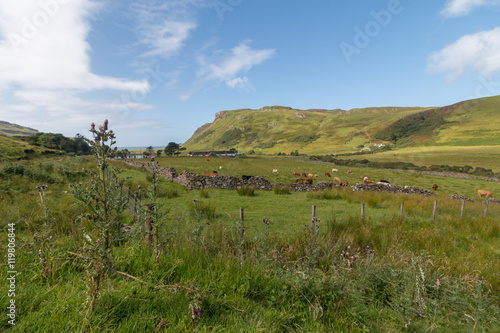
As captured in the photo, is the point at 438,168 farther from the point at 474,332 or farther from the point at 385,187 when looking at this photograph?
the point at 474,332

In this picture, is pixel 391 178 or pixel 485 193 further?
pixel 391 178

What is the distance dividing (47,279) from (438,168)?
63156 millimetres

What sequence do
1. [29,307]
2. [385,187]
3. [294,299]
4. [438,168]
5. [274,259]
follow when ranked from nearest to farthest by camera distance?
[29,307]
[294,299]
[274,259]
[385,187]
[438,168]

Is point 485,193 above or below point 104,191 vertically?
below

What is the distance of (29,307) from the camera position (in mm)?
2342

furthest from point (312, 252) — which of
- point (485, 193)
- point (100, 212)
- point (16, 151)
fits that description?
point (16, 151)

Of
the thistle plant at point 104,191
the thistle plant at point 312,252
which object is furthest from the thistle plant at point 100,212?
the thistle plant at point 312,252

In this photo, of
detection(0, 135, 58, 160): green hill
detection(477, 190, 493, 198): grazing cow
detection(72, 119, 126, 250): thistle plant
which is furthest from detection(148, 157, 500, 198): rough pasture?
detection(72, 119, 126, 250): thistle plant

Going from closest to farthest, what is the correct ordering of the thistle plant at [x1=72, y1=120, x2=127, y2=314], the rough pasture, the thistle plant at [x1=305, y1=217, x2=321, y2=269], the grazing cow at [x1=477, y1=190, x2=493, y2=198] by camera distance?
the thistle plant at [x1=72, y1=120, x2=127, y2=314] → the thistle plant at [x1=305, y1=217, x2=321, y2=269] → the grazing cow at [x1=477, y1=190, x2=493, y2=198] → the rough pasture

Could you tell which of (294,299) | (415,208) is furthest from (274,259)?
(415,208)

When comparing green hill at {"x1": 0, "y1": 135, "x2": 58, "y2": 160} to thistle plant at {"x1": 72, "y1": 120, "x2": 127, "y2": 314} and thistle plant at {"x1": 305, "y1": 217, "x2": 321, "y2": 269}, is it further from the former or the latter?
thistle plant at {"x1": 305, "y1": 217, "x2": 321, "y2": 269}

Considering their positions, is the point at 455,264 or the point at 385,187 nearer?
the point at 455,264

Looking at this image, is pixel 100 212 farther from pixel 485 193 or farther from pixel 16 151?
pixel 16 151

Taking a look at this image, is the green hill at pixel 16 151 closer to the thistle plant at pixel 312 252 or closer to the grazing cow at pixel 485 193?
the thistle plant at pixel 312 252
